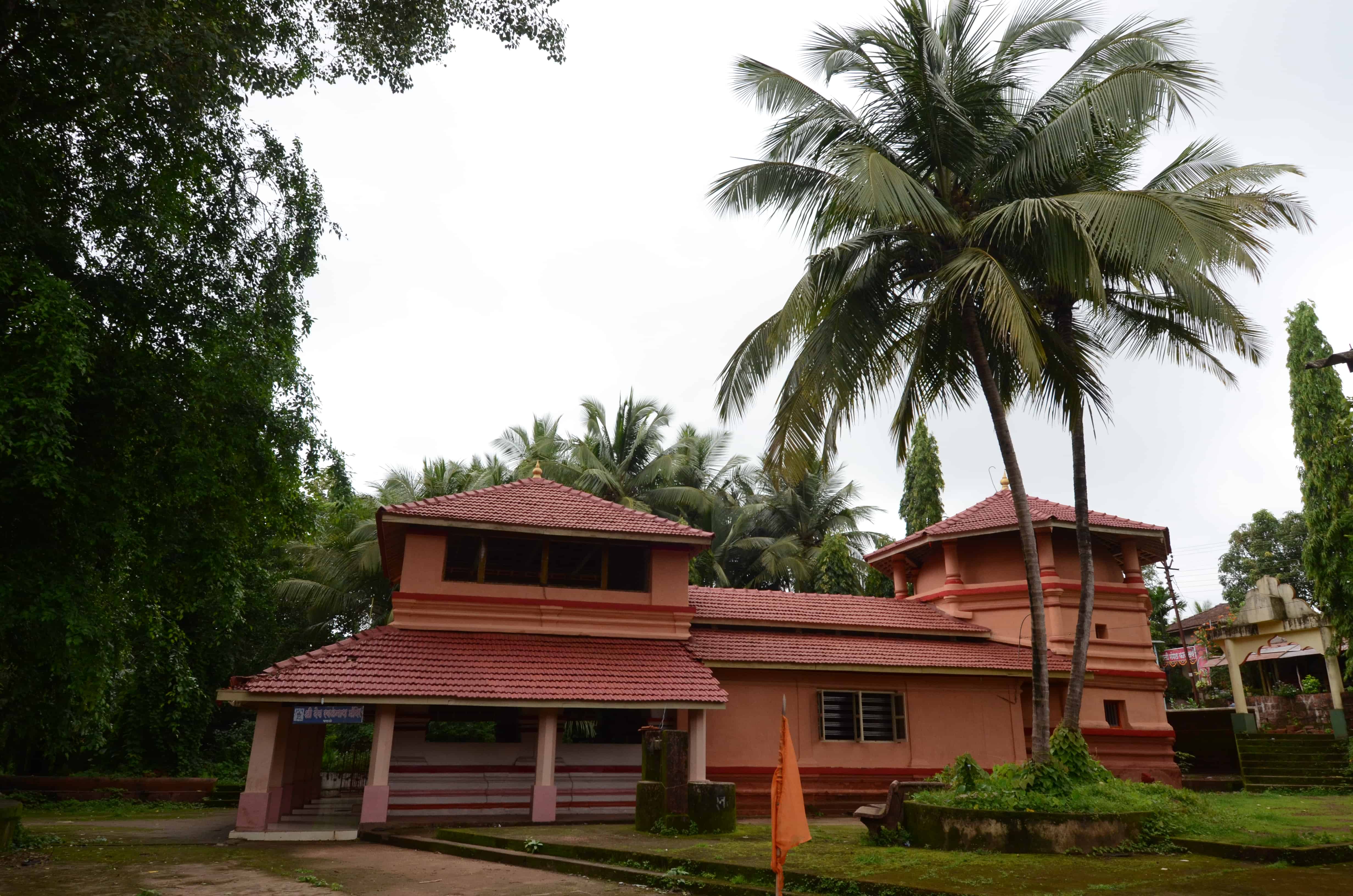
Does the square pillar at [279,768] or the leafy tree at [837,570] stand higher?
the leafy tree at [837,570]

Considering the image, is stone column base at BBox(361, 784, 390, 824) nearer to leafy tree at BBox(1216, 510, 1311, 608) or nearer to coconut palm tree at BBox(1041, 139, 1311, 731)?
coconut palm tree at BBox(1041, 139, 1311, 731)

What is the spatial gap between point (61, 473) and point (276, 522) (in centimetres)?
356

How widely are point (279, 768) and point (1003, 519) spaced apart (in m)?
13.5

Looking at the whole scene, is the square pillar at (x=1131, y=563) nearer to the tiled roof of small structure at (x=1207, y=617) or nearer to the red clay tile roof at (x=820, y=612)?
the red clay tile roof at (x=820, y=612)

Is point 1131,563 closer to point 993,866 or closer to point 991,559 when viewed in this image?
point 991,559

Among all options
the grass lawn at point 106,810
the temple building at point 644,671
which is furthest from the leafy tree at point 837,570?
the grass lawn at point 106,810

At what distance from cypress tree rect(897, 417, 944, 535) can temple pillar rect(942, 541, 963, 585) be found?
34.4ft

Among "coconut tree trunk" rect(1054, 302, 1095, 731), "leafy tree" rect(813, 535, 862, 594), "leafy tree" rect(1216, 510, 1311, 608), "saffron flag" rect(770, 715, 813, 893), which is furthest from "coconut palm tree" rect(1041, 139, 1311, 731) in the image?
"leafy tree" rect(1216, 510, 1311, 608)

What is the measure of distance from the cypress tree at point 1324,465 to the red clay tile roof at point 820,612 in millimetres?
8373

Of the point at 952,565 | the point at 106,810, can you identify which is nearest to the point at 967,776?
the point at 952,565

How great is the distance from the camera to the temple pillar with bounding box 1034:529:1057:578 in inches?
675

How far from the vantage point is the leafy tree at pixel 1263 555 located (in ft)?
147

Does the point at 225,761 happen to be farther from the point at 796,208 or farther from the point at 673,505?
the point at 796,208

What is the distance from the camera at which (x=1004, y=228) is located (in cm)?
1172
